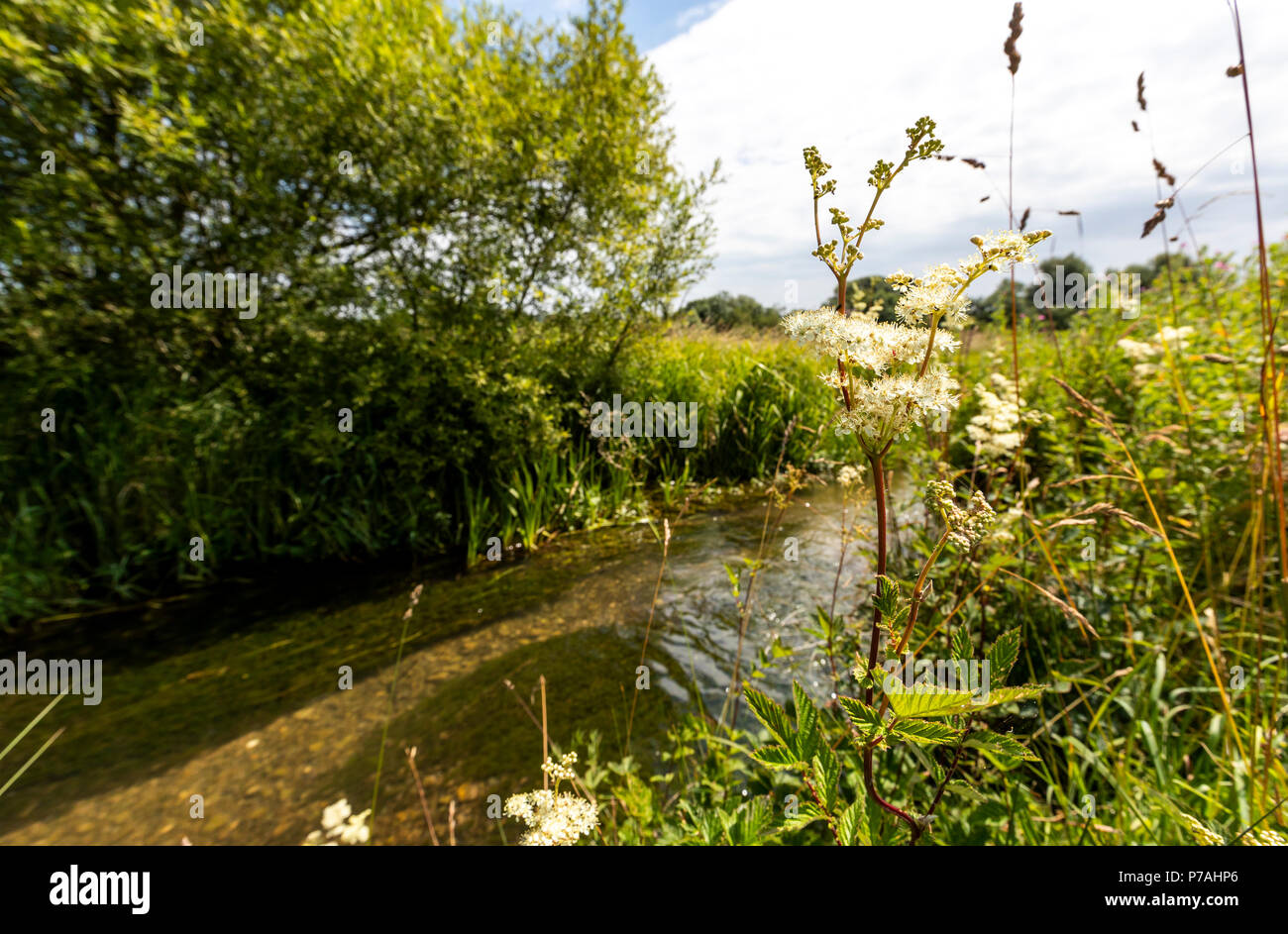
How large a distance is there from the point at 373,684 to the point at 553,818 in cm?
282

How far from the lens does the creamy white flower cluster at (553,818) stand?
92cm

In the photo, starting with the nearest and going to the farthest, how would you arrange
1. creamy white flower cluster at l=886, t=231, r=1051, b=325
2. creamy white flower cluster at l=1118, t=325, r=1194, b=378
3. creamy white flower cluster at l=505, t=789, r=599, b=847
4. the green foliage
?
creamy white flower cluster at l=886, t=231, r=1051, b=325
creamy white flower cluster at l=505, t=789, r=599, b=847
creamy white flower cluster at l=1118, t=325, r=1194, b=378
the green foliage

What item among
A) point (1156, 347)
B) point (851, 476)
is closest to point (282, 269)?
point (851, 476)

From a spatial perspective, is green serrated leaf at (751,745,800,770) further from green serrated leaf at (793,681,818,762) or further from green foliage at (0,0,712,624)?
green foliage at (0,0,712,624)

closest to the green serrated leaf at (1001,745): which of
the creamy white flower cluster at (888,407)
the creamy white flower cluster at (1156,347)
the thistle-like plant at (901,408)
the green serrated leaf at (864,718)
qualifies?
the thistle-like plant at (901,408)

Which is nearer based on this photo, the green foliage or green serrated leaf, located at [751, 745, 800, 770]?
green serrated leaf, located at [751, 745, 800, 770]

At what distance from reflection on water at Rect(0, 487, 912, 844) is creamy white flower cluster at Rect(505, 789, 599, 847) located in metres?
1.04

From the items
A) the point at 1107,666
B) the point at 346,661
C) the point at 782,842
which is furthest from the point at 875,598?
the point at 346,661

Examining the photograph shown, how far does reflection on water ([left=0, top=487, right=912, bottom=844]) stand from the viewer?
7.79 feet

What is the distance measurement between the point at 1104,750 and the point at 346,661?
4056 millimetres

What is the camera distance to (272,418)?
4809 mm

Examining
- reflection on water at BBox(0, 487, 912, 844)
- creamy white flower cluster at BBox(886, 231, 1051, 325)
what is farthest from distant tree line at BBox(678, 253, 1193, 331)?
reflection on water at BBox(0, 487, 912, 844)

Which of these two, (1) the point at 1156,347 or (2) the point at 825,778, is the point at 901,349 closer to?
(2) the point at 825,778
